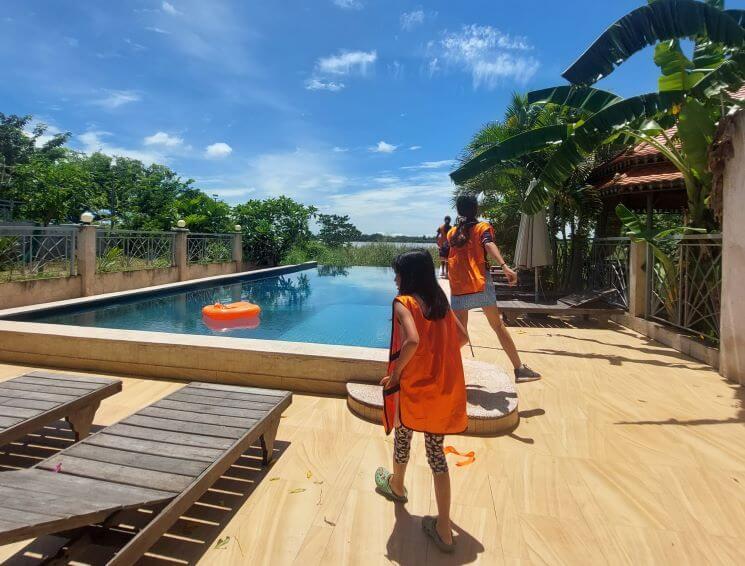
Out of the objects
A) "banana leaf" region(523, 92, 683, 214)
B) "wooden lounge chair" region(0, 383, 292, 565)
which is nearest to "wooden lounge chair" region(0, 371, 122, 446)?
"wooden lounge chair" region(0, 383, 292, 565)

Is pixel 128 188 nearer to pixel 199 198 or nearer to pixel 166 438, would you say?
pixel 199 198

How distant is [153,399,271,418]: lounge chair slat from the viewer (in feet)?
9.15

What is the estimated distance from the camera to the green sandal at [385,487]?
7.95ft

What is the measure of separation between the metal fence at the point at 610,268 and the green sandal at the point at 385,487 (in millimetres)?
7384

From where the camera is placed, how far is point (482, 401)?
3613 mm

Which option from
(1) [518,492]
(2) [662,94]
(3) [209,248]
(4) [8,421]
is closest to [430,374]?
(1) [518,492]

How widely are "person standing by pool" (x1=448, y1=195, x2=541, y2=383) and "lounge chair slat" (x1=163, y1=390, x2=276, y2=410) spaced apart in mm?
1922

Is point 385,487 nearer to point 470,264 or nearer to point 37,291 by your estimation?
point 470,264

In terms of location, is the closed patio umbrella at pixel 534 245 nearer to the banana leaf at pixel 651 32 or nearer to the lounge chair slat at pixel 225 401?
the banana leaf at pixel 651 32

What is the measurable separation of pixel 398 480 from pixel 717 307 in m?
5.53

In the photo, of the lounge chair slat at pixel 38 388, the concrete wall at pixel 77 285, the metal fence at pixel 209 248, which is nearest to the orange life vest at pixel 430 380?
the lounge chair slat at pixel 38 388

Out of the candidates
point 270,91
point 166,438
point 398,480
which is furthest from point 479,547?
point 270,91

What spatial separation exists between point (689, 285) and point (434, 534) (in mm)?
6101

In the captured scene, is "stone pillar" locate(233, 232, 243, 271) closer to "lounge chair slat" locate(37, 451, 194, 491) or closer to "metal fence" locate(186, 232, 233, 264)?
"metal fence" locate(186, 232, 233, 264)
